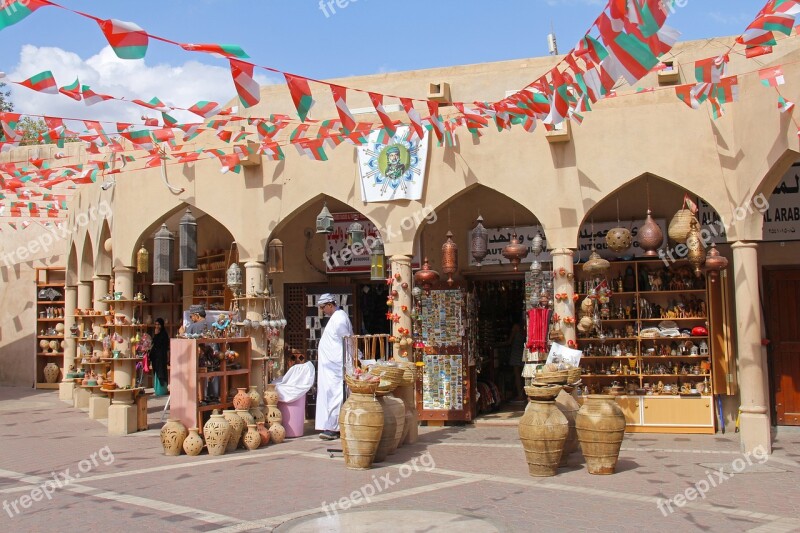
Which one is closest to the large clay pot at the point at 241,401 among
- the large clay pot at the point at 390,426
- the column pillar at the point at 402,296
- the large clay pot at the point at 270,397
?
the large clay pot at the point at 270,397

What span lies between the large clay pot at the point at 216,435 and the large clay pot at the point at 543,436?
3.83 meters

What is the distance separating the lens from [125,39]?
5965 millimetres

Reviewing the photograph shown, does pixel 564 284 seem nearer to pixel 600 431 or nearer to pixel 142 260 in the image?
pixel 600 431

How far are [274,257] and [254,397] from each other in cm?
255

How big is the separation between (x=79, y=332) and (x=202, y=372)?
621 centimetres

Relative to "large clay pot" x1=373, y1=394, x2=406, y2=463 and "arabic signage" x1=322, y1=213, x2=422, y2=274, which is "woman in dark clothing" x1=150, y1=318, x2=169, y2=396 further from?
"large clay pot" x1=373, y1=394, x2=406, y2=463

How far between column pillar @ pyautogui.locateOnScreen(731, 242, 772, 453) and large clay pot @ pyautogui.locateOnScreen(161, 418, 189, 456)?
6856 mm

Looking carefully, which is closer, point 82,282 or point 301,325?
point 301,325

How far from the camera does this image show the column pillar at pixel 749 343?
9.56 m

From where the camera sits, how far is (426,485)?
7727mm

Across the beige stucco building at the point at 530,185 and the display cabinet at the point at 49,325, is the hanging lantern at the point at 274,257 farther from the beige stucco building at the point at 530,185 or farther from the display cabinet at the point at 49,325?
the display cabinet at the point at 49,325

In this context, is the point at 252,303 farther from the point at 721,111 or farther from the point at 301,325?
the point at 721,111

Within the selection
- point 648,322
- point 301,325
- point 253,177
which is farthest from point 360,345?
point 648,322

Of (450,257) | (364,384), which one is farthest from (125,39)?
(450,257)
